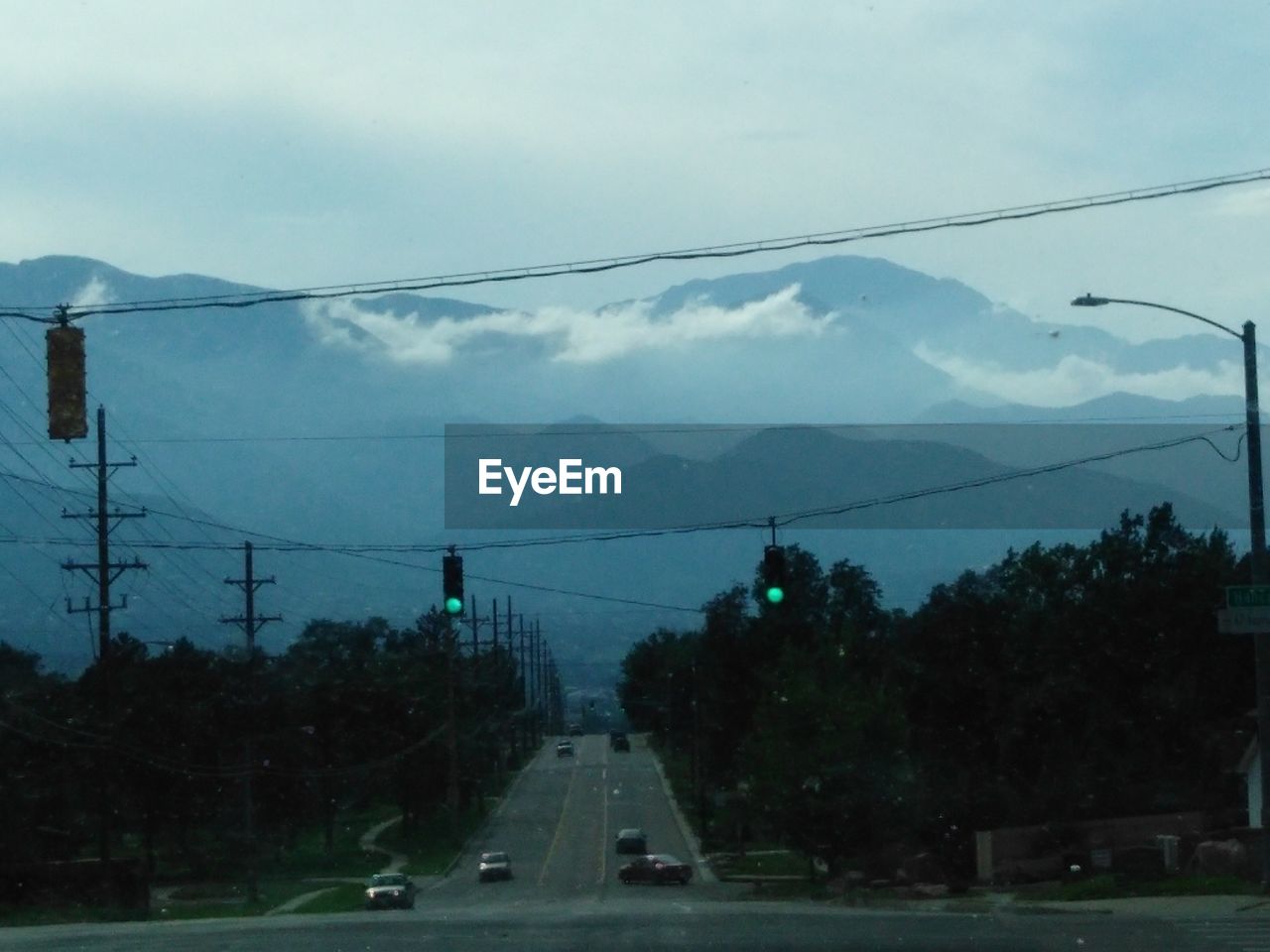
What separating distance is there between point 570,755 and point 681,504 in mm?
56326

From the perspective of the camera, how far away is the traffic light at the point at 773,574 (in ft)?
83.4

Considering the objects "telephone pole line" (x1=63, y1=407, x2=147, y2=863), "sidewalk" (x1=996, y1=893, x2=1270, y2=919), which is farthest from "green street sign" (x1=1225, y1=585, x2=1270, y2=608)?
"telephone pole line" (x1=63, y1=407, x2=147, y2=863)

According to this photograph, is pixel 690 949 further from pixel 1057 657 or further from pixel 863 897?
pixel 1057 657

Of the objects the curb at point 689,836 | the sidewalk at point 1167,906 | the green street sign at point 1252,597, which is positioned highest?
the green street sign at point 1252,597

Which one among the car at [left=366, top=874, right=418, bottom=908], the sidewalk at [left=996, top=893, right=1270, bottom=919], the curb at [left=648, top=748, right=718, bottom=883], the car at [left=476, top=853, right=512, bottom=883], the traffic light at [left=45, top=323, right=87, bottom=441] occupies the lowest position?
the curb at [left=648, top=748, right=718, bottom=883]

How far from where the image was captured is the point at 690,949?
63.6 feet

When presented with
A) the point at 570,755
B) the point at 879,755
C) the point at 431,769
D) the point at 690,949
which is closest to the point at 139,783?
the point at 431,769

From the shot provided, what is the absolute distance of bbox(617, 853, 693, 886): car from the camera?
5100cm

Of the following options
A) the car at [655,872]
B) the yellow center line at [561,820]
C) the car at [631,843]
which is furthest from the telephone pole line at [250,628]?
the car at [631,843]

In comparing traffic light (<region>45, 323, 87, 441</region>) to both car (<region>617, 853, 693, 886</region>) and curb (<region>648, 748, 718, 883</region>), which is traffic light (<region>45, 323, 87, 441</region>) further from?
curb (<region>648, 748, 718, 883</region>)

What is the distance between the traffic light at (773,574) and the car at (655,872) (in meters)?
27.3

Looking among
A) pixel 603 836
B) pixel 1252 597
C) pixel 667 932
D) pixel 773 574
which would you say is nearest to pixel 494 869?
pixel 603 836

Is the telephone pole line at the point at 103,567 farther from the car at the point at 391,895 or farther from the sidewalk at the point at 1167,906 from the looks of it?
the sidewalk at the point at 1167,906

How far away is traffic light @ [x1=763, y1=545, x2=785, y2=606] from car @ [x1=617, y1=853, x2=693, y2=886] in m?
27.3
